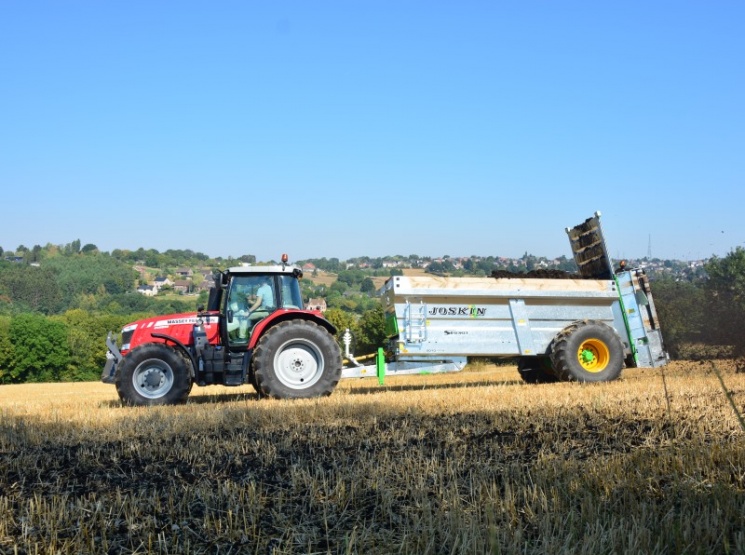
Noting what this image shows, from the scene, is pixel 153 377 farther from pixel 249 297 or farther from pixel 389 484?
pixel 389 484

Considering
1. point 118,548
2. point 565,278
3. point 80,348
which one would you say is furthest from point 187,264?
point 118,548

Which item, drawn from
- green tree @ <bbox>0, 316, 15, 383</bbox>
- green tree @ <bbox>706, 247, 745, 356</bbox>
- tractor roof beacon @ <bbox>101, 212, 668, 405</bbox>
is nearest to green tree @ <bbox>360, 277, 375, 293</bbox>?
tractor roof beacon @ <bbox>101, 212, 668, 405</bbox>

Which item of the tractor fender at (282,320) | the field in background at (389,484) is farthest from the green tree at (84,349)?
the field in background at (389,484)

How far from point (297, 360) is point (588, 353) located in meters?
4.75

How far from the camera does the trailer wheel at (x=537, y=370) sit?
13.8m

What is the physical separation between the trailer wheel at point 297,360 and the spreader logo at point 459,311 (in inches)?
74.5

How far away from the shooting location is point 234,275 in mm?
11586

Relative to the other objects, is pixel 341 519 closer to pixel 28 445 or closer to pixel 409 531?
pixel 409 531

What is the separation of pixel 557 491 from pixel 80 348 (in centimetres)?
6761

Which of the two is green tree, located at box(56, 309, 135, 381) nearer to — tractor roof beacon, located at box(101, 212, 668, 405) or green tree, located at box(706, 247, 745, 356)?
green tree, located at box(706, 247, 745, 356)

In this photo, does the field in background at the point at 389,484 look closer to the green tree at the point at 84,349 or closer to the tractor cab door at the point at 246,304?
the tractor cab door at the point at 246,304

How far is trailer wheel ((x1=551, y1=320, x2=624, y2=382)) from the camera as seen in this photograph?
12.7 m

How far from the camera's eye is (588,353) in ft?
43.2

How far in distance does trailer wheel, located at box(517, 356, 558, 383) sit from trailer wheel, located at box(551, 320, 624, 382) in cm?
72
